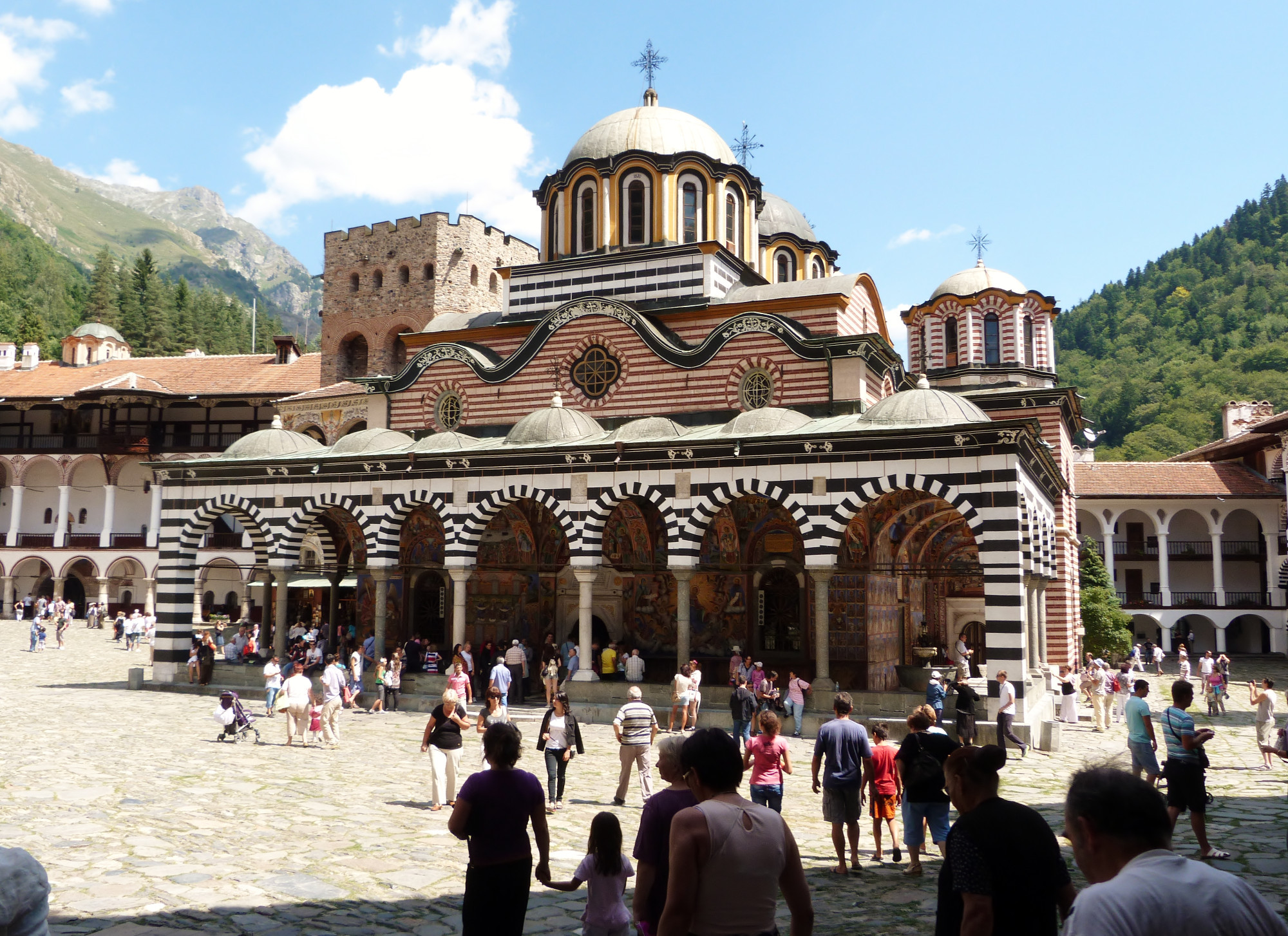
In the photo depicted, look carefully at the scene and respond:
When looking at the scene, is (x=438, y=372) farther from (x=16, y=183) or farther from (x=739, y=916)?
Answer: (x=16, y=183)

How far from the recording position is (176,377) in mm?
44938

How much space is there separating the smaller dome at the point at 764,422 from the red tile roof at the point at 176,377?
26.5 meters

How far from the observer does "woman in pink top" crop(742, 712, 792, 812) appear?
26.1ft

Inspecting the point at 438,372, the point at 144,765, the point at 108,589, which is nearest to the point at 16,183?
the point at 108,589

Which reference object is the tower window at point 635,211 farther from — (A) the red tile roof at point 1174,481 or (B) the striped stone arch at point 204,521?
(A) the red tile roof at point 1174,481

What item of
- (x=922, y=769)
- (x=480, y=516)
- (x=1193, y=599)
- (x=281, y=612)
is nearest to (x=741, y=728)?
(x=922, y=769)

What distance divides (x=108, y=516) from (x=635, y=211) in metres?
29.9

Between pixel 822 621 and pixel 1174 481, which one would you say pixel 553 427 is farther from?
pixel 1174 481

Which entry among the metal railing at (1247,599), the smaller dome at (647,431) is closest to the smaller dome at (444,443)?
the smaller dome at (647,431)

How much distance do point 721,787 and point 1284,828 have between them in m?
8.49

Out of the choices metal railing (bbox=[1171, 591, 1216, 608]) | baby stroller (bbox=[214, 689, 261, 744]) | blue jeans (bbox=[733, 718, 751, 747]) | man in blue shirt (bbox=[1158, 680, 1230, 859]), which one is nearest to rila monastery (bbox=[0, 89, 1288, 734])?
blue jeans (bbox=[733, 718, 751, 747])

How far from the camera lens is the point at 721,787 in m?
3.81

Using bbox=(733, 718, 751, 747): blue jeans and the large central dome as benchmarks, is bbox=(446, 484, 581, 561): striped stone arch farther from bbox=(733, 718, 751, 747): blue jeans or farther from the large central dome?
the large central dome

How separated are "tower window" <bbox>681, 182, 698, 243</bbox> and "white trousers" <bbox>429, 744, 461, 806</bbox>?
56.2ft
